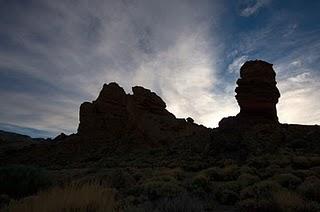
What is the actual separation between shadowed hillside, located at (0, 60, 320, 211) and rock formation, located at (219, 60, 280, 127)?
129 millimetres

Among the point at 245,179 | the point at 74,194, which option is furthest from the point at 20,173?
the point at 245,179

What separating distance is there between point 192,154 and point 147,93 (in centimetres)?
2648

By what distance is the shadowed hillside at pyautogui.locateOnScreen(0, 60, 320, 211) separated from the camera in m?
11.6

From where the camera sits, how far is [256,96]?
41.8m

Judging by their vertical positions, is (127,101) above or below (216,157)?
above

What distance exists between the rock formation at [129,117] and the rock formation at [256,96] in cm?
1471

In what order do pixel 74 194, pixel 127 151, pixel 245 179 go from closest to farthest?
pixel 74 194 → pixel 245 179 → pixel 127 151

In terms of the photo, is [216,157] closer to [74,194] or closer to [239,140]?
[239,140]

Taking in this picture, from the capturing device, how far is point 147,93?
6169 centimetres

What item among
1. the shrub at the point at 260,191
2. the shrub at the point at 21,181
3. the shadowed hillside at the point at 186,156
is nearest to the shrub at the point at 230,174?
the shadowed hillside at the point at 186,156

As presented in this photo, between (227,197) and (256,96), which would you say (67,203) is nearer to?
(227,197)

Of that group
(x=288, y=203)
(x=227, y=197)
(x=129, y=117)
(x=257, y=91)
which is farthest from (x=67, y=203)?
(x=129, y=117)

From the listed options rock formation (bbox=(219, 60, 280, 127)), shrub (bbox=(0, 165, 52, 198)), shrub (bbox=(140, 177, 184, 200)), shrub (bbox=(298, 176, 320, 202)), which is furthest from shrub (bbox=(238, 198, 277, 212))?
rock formation (bbox=(219, 60, 280, 127))

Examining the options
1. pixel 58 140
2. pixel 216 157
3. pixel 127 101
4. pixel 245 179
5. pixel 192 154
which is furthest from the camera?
pixel 58 140
